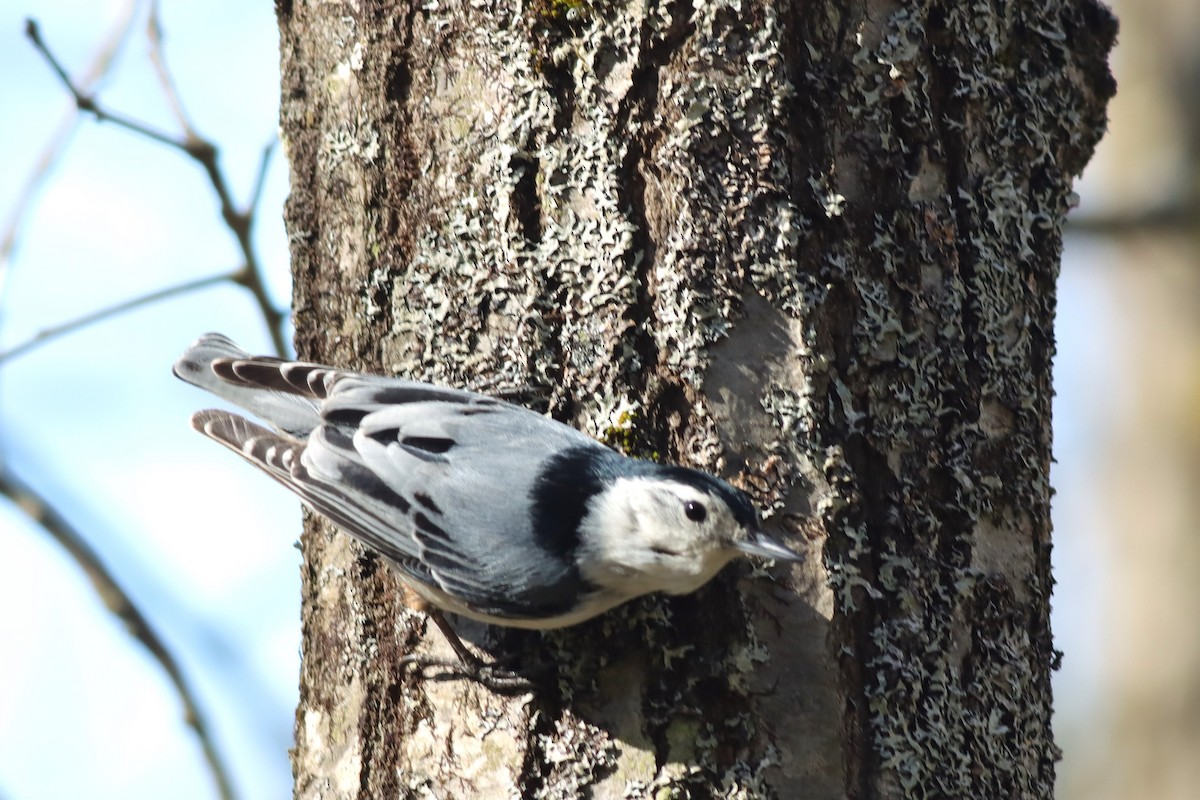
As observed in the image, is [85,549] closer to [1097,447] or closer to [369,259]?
[369,259]

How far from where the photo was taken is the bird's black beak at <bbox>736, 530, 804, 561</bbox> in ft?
6.12

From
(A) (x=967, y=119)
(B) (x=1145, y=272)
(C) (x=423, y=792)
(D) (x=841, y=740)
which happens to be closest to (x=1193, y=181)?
(B) (x=1145, y=272)

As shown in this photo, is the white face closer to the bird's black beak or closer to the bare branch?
the bird's black beak

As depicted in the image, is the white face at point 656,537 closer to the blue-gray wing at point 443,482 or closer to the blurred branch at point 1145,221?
the blue-gray wing at point 443,482

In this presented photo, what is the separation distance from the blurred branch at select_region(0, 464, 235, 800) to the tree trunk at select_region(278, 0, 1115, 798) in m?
0.87

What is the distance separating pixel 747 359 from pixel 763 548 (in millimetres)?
344

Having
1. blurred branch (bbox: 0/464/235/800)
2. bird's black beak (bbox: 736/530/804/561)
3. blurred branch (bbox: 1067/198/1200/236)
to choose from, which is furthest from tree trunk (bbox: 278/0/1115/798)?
blurred branch (bbox: 1067/198/1200/236)

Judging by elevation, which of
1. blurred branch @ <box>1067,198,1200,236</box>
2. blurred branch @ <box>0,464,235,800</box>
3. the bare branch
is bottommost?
blurred branch @ <box>0,464,235,800</box>

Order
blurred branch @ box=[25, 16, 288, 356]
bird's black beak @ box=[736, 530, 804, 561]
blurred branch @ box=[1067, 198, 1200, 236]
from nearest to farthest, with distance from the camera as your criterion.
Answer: bird's black beak @ box=[736, 530, 804, 561] < blurred branch @ box=[25, 16, 288, 356] < blurred branch @ box=[1067, 198, 1200, 236]

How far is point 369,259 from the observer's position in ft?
7.45

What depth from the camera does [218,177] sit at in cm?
278

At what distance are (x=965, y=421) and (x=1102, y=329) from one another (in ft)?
15.1

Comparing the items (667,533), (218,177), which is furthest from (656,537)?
(218,177)

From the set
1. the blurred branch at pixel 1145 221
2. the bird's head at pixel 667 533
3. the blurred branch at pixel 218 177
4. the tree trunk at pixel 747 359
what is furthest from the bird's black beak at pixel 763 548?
the blurred branch at pixel 1145 221
